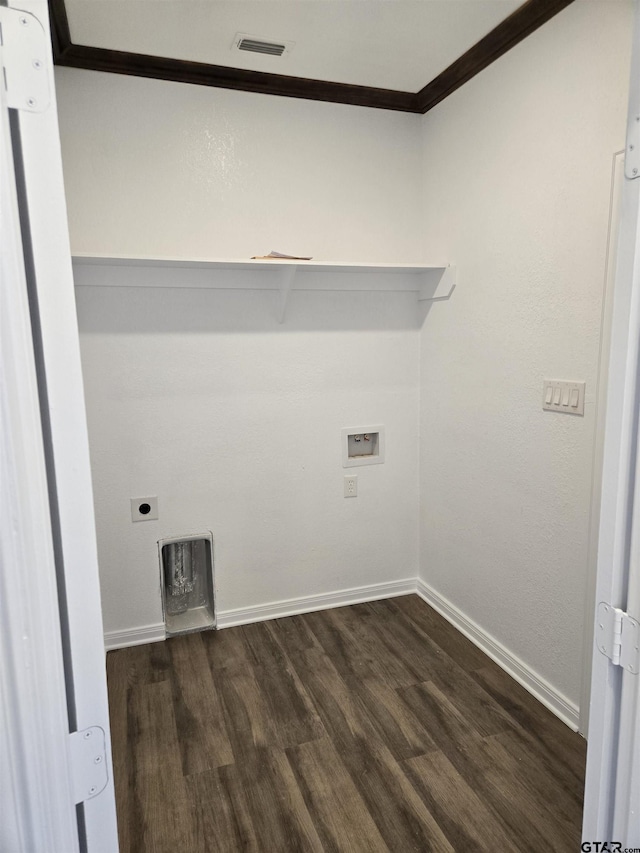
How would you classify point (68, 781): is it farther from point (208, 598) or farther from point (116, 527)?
point (208, 598)

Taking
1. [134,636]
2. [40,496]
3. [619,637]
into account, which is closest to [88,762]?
[40,496]

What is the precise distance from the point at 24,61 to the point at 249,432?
7.05 feet

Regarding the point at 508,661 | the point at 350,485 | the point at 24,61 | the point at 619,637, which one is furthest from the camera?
the point at 350,485

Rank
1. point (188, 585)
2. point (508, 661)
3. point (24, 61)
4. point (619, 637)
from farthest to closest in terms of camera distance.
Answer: point (188, 585) < point (508, 661) < point (619, 637) < point (24, 61)

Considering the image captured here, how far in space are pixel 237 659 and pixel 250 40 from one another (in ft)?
8.41

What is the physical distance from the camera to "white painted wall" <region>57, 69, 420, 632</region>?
2441 millimetres

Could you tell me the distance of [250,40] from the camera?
2.17m

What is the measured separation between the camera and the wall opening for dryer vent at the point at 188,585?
2770mm

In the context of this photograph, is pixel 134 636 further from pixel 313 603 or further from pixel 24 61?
pixel 24 61

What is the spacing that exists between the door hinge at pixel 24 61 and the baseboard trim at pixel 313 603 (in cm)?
253

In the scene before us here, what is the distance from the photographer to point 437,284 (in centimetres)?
275

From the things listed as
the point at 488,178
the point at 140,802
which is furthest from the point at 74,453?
the point at 488,178

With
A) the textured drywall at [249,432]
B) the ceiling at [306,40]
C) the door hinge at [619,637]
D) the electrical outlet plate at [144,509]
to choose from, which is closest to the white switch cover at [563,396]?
the textured drywall at [249,432]

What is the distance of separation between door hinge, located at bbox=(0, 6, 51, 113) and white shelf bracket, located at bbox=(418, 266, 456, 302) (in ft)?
7.17
